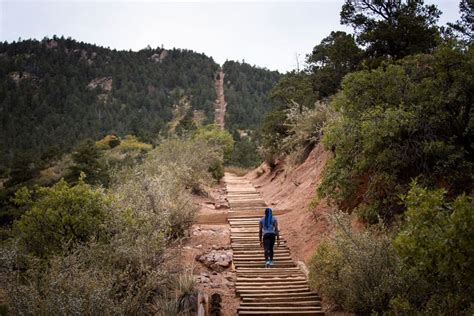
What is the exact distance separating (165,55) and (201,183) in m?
109

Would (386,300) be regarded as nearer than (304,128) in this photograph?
Yes

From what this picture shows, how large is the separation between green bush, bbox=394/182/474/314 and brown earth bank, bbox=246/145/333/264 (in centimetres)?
480

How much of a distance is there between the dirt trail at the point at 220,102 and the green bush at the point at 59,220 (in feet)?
236

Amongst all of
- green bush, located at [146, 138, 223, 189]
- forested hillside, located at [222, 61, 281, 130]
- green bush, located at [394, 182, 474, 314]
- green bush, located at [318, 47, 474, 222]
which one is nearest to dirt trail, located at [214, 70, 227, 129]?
forested hillside, located at [222, 61, 281, 130]

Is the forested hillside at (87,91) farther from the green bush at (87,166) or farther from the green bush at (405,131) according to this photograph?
the green bush at (405,131)

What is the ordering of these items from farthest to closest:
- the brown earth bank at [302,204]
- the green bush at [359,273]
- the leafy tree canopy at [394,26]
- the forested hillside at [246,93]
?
1. the forested hillside at [246,93]
2. the leafy tree canopy at [394,26]
3. the brown earth bank at [302,204]
4. the green bush at [359,273]

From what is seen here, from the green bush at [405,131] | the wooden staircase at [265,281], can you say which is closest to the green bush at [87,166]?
the wooden staircase at [265,281]

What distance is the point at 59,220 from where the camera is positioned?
25.0 ft

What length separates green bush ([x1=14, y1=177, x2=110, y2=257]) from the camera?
25.0ft

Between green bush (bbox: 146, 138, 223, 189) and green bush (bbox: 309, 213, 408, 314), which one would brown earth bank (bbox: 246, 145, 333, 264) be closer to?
green bush (bbox: 309, 213, 408, 314)

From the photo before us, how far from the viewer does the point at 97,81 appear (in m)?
95.1

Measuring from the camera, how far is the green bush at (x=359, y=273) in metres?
6.09

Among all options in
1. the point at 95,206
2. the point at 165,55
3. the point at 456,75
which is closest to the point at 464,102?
the point at 456,75

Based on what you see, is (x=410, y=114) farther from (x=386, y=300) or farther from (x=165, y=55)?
(x=165, y=55)
